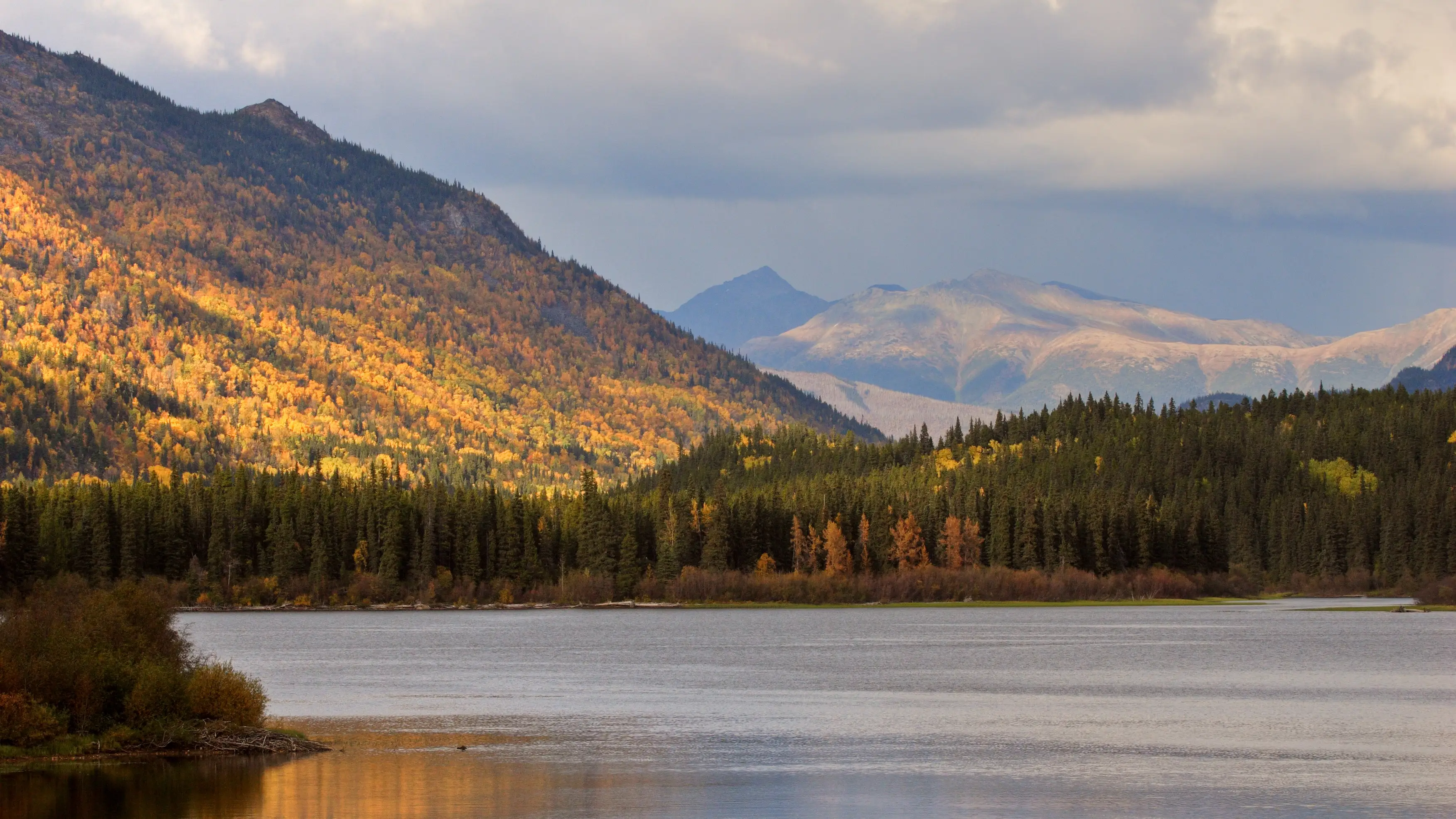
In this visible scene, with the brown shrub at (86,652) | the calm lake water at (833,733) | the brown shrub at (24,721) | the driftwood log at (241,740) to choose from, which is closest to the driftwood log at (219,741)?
the driftwood log at (241,740)

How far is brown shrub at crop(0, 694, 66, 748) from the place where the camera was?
5894 centimetres

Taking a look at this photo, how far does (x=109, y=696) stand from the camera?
6297 cm

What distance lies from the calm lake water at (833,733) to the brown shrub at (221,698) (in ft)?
8.17

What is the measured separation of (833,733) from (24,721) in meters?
35.0

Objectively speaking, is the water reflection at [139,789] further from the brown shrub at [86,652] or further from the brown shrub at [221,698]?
the brown shrub at [86,652]

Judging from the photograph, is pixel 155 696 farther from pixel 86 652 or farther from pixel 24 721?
pixel 24 721

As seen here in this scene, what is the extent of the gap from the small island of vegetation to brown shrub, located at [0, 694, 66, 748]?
0.12 feet

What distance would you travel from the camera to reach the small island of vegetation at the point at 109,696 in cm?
5969

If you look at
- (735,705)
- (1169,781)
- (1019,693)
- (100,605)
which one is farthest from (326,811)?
(1019,693)

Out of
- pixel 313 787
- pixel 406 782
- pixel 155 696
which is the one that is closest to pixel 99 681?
pixel 155 696

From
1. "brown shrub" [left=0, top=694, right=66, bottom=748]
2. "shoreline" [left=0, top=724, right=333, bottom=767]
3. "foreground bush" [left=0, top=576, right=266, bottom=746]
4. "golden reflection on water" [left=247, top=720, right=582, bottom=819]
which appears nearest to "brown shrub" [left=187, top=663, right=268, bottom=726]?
"foreground bush" [left=0, top=576, right=266, bottom=746]

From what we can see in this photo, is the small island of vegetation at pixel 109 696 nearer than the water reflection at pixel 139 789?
No

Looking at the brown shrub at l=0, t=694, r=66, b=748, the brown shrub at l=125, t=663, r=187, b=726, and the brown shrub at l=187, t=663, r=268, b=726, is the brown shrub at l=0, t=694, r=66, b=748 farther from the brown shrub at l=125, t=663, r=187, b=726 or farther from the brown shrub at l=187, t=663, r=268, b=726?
the brown shrub at l=187, t=663, r=268, b=726

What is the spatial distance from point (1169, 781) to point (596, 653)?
79916 mm
